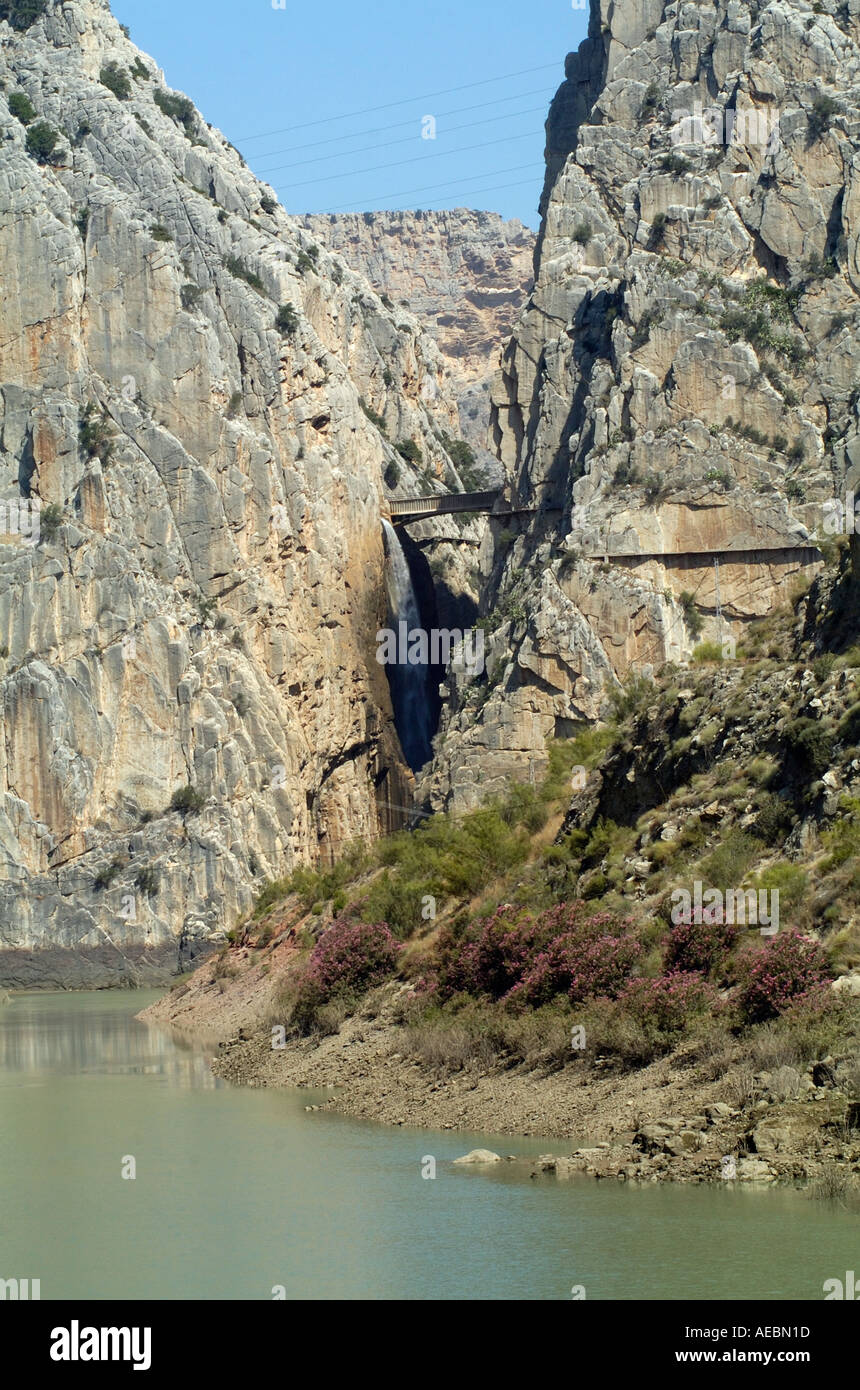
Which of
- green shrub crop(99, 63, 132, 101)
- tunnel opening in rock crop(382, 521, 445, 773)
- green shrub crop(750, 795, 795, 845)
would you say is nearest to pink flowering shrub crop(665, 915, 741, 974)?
green shrub crop(750, 795, 795, 845)

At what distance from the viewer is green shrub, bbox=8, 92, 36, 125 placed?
108 m

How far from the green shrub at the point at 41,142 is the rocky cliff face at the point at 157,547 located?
0.17 m

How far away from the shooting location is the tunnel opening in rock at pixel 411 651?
363 ft

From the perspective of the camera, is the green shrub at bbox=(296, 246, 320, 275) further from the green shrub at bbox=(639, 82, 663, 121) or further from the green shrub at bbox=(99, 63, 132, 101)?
the green shrub at bbox=(639, 82, 663, 121)

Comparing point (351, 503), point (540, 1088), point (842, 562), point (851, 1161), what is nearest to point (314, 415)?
point (351, 503)

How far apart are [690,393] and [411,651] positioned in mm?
34553

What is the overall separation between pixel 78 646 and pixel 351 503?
1944cm

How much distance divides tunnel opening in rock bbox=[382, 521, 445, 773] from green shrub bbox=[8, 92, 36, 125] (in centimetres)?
3234

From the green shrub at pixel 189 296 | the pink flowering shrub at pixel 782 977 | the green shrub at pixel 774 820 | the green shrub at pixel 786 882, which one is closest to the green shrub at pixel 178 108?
the green shrub at pixel 189 296

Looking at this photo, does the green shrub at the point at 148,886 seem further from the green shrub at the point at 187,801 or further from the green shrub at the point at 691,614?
the green shrub at the point at 691,614

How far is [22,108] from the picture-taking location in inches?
4269

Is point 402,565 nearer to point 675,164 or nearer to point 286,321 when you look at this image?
point 286,321

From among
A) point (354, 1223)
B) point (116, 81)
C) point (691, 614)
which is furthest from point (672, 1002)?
point (116, 81)
